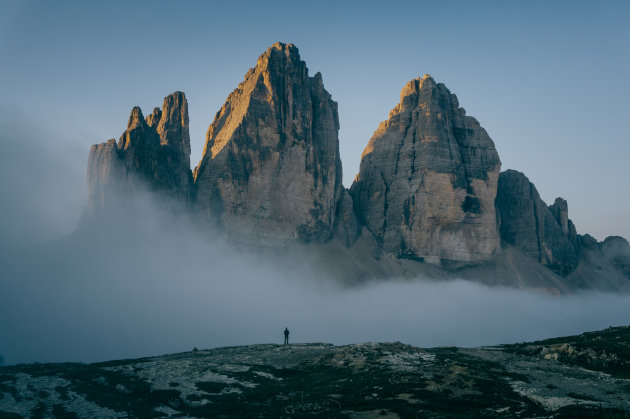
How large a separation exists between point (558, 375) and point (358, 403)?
21916 mm

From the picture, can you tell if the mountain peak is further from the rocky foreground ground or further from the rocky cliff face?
the rocky foreground ground

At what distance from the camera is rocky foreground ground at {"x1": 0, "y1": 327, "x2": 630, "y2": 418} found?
1454 inches

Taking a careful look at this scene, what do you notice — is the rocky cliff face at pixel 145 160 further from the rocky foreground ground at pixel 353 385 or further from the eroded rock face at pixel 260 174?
the rocky foreground ground at pixel 353 385

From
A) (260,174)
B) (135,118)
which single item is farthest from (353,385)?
(135,118)

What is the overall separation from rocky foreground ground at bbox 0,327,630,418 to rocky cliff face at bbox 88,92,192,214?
112482mm

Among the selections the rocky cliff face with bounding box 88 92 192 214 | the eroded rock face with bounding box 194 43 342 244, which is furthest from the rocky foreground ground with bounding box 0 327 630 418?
the eroded rock face with bounding box 194 43 342 244

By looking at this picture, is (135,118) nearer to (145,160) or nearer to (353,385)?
(145,160)

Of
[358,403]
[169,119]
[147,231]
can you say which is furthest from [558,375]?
[169,119]

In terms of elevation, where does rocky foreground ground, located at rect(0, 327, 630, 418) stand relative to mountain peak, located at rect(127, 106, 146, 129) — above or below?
below

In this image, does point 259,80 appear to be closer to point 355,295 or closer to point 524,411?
point 355,295

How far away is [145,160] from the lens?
570 feet

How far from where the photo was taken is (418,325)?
17900cm

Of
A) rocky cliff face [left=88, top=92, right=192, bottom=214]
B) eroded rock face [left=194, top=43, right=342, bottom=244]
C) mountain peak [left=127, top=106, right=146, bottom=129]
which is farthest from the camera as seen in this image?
eroded rock face [left=194, top=43, right=342, bottom=244]

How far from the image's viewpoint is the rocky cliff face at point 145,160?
16900 centimetres
